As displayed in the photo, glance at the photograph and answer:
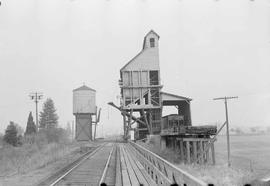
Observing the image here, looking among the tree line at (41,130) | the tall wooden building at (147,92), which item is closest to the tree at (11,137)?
the tree line at (41,130)

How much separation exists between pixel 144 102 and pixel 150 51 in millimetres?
7483

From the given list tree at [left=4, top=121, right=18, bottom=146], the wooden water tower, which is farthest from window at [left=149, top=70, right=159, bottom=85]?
tree at [left=4, top=121, right=18, bottom=146]

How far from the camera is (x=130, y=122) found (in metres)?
44.4

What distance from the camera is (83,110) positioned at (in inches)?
2309

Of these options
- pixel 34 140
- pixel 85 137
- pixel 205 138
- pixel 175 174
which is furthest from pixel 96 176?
pixel 85 137

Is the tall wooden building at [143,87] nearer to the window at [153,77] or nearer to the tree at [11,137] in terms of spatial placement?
the window at [153,77]

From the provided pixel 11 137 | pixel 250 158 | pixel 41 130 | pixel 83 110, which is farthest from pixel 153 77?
pixel 41 130

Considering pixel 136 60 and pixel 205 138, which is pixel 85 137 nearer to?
pixel 136 60

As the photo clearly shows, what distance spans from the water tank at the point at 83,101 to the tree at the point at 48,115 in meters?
36.9

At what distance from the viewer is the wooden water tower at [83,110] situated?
5878cm

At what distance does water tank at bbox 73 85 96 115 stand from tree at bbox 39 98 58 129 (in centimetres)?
3687

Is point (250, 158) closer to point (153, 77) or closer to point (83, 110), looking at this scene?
point (153, 77)

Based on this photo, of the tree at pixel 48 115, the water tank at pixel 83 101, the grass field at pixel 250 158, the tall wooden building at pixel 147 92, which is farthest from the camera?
the tree at pixel 48 115

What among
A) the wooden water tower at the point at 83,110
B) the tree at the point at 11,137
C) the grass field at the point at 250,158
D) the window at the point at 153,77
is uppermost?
the window at the point at 153,77
